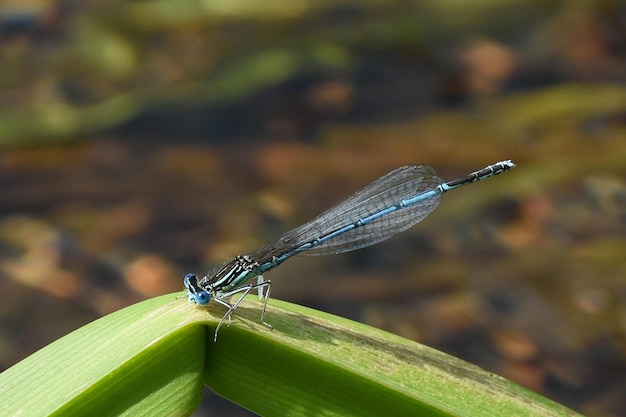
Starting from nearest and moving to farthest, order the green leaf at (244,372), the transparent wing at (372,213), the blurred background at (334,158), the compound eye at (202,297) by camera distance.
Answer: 1. the green leaf at (244,372)
2. the compound eye at (202,297)
3. the transparent wing at (372,213)
4. the blurred background at (334,158)

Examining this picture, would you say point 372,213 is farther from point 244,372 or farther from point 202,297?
point 244,372

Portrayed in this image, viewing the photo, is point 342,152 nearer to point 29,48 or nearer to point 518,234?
point 518,234

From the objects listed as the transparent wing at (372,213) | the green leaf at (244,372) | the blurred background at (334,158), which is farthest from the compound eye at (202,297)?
the blurred background at (334,158)

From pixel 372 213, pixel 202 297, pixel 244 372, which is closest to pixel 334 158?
pixel 372 213

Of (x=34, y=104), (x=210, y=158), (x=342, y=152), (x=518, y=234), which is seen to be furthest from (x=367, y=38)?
(x=34, y=104)

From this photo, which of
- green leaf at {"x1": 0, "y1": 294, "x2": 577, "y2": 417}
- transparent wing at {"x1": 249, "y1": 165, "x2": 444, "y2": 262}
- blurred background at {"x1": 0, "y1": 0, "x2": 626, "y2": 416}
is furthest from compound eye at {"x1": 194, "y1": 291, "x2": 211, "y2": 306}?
blurred background at {"x1": 0, "y1": 0, "x2": 626, "y2": 416}

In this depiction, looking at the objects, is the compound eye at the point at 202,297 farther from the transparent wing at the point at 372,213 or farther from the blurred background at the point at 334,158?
the blurred background at the point at 334,158
